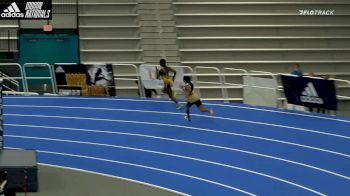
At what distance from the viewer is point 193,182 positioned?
501 inches

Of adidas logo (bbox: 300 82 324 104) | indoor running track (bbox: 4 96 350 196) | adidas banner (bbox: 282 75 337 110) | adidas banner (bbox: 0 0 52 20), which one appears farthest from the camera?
adidas banner (bbox: 0 0 52 20)

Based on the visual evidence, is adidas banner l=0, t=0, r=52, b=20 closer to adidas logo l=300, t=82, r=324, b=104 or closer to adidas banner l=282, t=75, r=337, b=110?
adidas banner l=282, t=75, r=337, b=110

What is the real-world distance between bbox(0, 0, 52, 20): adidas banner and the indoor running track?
13.6 ft

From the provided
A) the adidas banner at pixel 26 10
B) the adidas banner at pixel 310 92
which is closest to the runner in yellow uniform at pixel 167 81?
the adidas banner at pixel 310 92

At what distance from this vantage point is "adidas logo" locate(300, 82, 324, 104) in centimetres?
1655

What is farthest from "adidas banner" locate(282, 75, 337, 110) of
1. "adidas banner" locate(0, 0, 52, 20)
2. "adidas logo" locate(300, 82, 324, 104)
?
"adidas banner" locate(0, 0, 52, 20)

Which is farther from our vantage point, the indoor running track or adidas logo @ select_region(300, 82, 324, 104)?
adidas logo @ select_region(300, 82, 324, 104)

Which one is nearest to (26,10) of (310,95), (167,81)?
(167,81)

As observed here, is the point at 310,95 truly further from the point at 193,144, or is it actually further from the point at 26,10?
the point at 26,10

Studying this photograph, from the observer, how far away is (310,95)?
55.0 ft

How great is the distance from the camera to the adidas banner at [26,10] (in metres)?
21.9

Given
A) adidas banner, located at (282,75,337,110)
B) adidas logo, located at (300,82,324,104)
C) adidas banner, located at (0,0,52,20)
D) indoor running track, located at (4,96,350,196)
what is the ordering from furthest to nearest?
adidas banner, located at (0,0,52,20)
adidas logo, located at (300,82,324,104)
adidas banner, located at (282,75,337,110)
indoor running track, located at (4,96,350,196)

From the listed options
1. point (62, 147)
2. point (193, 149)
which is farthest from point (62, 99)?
point (193, 149)

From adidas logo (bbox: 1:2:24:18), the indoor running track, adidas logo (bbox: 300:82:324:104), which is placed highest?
adidas logo (bbox: 1:2:24:18)
